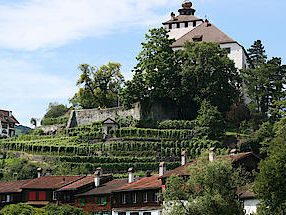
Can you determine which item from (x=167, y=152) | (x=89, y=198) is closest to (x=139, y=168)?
(x=167, y=152)

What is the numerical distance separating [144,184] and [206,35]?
61.5m

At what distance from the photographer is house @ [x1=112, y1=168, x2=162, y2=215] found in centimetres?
5909

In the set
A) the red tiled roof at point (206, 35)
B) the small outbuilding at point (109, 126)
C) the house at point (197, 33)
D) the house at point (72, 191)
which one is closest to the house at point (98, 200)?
the house at point (72, 191)

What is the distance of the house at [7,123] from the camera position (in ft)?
478

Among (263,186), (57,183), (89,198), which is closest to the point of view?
(263,186)

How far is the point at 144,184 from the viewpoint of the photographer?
203 ft

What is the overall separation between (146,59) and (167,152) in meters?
19.2

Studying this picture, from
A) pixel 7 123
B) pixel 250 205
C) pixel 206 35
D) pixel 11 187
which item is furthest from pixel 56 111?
pixel 250 205

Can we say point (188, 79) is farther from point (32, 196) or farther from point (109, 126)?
point (32, 196)

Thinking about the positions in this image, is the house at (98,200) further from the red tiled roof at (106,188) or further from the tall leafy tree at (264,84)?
the tall leafy tree at (264,84)

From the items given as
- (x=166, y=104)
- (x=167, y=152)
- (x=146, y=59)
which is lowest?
(x=167, y=152)

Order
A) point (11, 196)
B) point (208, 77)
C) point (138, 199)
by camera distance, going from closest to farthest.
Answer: point (138, 199) < point (11, 196) < point (208, 77)

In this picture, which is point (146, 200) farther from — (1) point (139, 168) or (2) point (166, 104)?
(2) point (166, 104)

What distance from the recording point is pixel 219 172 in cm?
4541
